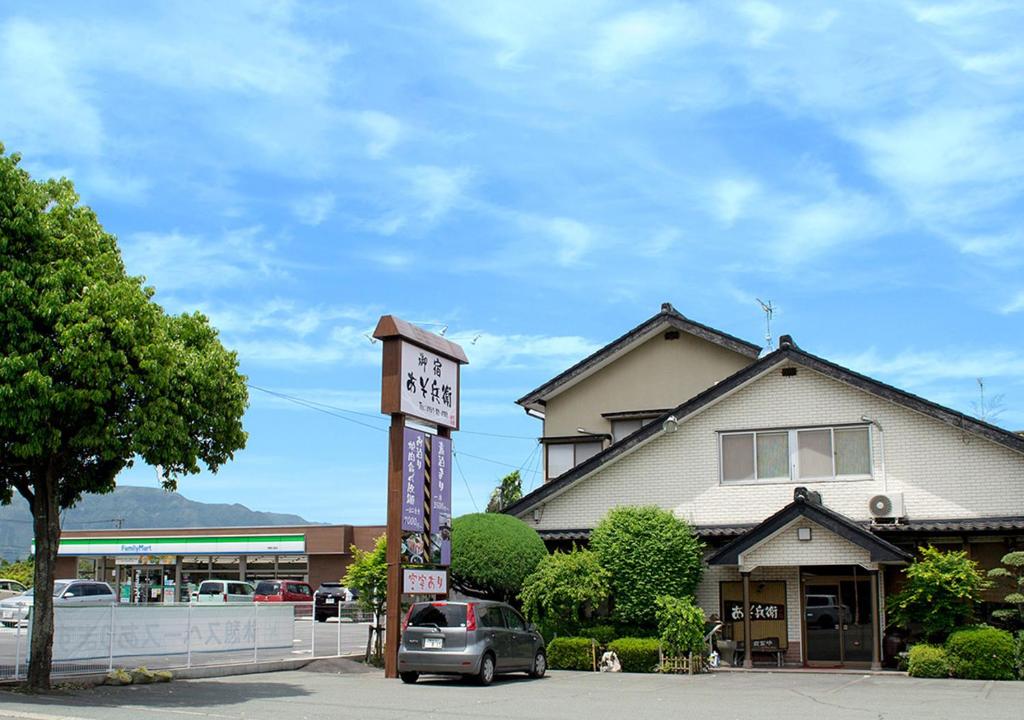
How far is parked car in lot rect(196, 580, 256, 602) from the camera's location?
160ft

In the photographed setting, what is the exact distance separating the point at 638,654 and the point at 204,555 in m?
43.2

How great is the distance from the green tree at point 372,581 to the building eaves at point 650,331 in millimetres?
10498

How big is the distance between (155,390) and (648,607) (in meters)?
12.9

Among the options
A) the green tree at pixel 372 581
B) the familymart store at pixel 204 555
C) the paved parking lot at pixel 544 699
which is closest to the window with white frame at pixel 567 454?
the green tree at pixel 372 581

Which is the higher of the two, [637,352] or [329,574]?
[637,352]

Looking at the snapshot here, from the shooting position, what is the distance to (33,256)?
1712 cm

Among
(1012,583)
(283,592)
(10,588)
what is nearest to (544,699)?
(1012,583)

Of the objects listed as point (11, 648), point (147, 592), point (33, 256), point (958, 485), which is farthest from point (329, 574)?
point (33, 256)

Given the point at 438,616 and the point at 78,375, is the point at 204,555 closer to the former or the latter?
the point at 438,616

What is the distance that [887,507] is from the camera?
25.2m

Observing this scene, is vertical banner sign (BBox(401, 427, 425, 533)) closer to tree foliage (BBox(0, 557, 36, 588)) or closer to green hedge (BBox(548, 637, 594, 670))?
green hedge (BBox(548, 637, 594, 670))

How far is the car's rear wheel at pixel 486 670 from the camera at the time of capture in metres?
20.1

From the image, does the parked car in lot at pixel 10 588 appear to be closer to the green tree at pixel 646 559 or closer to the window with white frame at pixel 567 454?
the window with white frame at pixel 567 454

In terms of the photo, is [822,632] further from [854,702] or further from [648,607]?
[854,702]
